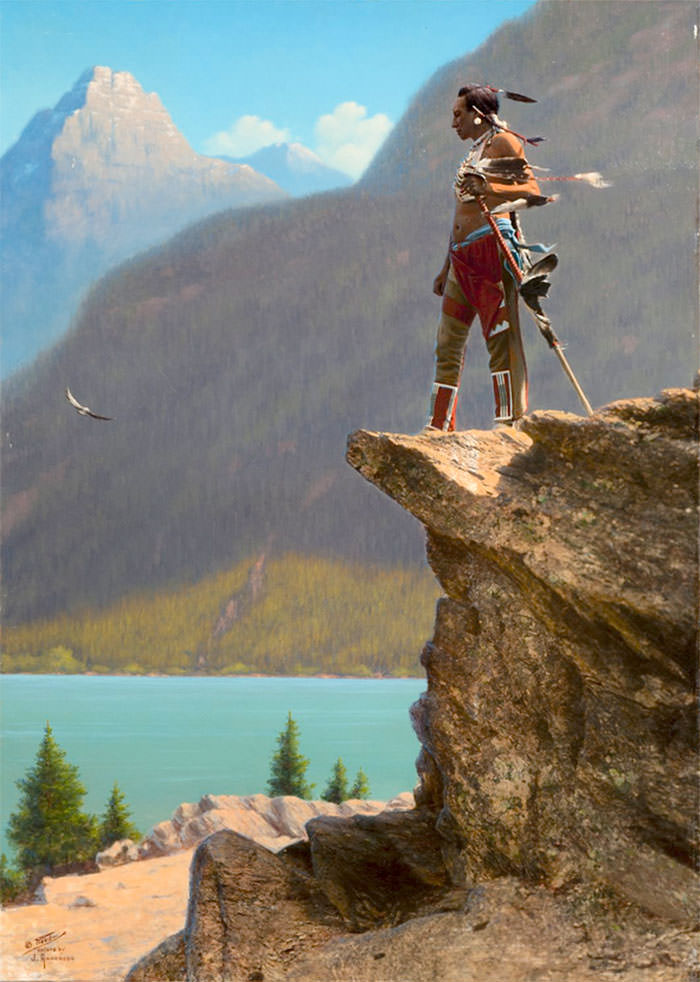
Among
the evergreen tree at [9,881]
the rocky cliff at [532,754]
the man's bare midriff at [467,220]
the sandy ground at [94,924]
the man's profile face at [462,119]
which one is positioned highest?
the man's profile face at [462,119]

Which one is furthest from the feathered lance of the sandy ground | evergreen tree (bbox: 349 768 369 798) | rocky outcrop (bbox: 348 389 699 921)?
evergreen tree (bbox: 349 768 369 798)

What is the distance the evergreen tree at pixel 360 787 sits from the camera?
25.8 meters

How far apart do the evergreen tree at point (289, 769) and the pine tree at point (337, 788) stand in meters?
0.72

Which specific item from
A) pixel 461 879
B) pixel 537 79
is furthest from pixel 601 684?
pixel 537 79

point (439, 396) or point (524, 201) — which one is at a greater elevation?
point (524, 201)

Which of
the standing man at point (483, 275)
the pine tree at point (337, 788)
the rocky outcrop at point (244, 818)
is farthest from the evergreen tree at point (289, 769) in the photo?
the standing man at point (483, 275)

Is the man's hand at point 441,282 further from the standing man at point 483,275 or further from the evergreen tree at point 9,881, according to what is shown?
the evergreen tree at point 9,881

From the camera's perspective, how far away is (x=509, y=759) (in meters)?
5.28

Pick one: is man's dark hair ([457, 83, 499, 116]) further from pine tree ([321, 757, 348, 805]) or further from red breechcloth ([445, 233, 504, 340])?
pine tree ([321, 757, 348, 805])

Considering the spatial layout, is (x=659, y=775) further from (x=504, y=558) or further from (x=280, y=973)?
(x=280, y=973)

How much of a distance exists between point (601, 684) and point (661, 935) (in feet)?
3.98

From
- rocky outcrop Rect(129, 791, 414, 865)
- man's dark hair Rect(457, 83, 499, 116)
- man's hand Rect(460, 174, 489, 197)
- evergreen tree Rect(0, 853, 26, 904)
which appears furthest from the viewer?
rocky outcrop Rect(129, 791, 414, 865)

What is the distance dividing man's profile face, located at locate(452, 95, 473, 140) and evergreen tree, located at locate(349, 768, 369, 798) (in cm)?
2131

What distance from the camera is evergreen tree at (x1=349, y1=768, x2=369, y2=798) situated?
25.8 m
